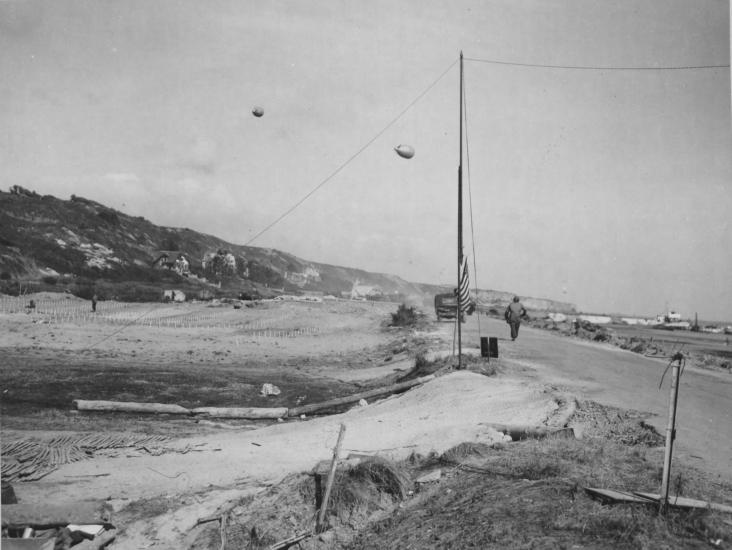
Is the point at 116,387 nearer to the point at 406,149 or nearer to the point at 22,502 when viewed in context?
the point at 22,502

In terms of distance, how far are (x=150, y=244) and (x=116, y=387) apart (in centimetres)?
7821

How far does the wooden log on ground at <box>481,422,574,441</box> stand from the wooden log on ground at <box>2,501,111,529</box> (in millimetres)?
6566

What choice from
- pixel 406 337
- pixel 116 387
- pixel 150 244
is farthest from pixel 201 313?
pixel 150 244

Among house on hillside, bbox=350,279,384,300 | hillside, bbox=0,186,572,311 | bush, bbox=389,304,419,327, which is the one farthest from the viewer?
house on hillside, bbox=350,279,384,300

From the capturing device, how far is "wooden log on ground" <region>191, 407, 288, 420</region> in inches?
508

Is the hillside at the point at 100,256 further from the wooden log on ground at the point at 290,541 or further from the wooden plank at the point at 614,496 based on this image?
the wooden plank at the point at 614,496

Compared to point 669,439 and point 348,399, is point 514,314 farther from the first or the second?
point 669,439

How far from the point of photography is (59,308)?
35.6 meters

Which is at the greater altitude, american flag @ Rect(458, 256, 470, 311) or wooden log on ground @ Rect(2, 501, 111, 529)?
american flag @ Rect(458, 256, 470, 311)

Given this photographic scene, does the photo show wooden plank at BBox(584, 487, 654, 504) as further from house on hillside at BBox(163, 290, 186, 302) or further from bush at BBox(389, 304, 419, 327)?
house on hillside at BBox(163, 290, 186, 302)

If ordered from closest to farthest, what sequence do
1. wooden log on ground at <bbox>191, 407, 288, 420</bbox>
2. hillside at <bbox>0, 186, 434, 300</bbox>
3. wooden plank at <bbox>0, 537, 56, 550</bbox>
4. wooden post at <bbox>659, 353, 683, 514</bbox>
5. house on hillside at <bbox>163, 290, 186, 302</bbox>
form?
1. wooden post at <bbox>659, 353, 683, 514</bbox>
2. wooden plank at <bbox>0, 537, 56, 550</bbox>
3. wooden log on ground at <bbox>191, 407, 288, 420</bbox>
4. house on hillside at <bbox>163, 290, 186, 302</bbox>
5. hillside at <bbox>0, 186, 434, 300</bbox>

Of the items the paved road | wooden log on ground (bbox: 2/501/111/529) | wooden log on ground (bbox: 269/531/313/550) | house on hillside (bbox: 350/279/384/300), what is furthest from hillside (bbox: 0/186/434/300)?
wooden log on ground (bbox: 269/531/313/550)

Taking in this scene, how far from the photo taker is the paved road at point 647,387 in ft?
24.6

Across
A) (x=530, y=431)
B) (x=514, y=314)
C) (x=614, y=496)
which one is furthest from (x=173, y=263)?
(x=614, y=496)
